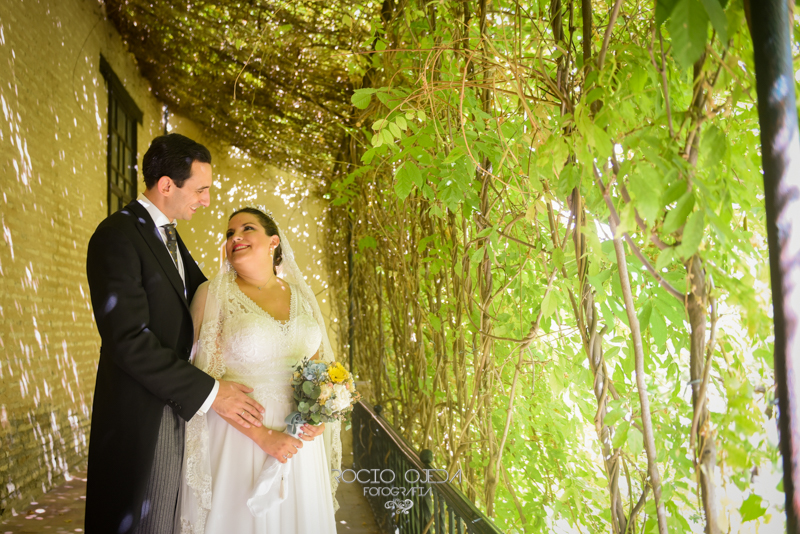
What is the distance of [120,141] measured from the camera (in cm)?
612

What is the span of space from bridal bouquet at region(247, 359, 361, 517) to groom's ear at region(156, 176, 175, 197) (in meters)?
0.81

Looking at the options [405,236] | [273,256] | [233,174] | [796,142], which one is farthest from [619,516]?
[233,174]

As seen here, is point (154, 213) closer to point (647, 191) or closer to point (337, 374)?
point (337, 374)

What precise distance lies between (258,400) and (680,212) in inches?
62.9

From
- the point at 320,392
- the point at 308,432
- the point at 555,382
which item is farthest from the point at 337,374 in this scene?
the point at 555,382

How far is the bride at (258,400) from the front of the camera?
71.0 inches

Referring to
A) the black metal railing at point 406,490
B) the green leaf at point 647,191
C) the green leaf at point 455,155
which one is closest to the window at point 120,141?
the black metal railing at point 406,490

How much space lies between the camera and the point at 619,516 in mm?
1151

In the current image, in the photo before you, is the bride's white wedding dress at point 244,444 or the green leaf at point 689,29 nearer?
the green leaf at point 689,29

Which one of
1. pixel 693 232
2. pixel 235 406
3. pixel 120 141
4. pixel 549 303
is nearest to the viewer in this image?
pixel 693 232

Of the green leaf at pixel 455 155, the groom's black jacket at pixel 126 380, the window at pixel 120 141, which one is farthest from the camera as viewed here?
the window at pixel 120 141

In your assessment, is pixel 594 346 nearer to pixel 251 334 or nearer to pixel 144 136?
pixel 251 334

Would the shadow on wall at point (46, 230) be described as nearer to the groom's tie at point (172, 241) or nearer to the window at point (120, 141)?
the window at point (120, 141)

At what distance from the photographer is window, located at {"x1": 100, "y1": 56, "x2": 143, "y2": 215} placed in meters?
5.70
